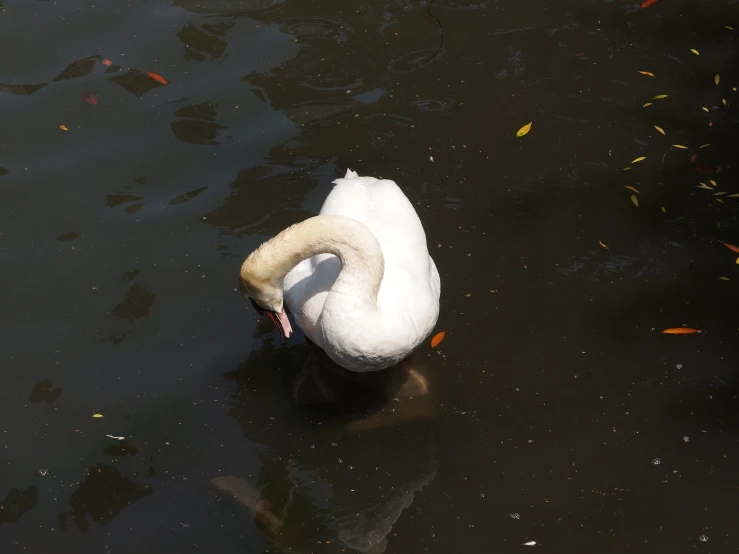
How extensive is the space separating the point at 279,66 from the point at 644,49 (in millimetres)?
3324

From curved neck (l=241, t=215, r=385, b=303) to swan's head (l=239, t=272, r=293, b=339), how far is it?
4 centimetres

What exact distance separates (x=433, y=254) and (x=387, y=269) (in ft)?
3.76

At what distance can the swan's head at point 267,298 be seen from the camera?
171 inches

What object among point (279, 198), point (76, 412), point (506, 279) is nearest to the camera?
point (76, 412)

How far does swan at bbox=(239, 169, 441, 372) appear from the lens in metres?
4.16

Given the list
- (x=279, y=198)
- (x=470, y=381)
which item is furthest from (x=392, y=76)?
(x=470, y=381)

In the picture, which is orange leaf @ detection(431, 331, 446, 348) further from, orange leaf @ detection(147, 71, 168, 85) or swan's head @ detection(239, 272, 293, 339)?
orange leaf @ detection(147, 71, 168, 85)

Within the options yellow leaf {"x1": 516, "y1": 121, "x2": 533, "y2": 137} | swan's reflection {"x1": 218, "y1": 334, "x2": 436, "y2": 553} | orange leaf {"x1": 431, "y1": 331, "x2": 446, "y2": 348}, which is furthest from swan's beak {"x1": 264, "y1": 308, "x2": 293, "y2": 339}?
yellow leaf {"x1": 516, "y1": 121, "x2": 533, "y2": 137}

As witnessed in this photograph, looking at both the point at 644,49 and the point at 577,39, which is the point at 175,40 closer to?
the point at 577,39

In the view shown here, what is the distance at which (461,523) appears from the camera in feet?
13.9

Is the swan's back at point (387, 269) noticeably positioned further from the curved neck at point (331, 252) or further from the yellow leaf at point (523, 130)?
the yellow leaf at point (523, 130)

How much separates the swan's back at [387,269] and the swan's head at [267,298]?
0.45ft

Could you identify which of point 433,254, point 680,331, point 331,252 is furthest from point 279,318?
point 680,331

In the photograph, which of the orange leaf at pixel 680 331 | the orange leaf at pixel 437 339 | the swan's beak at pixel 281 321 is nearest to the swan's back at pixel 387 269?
the swan's beak at pixel 281 321
